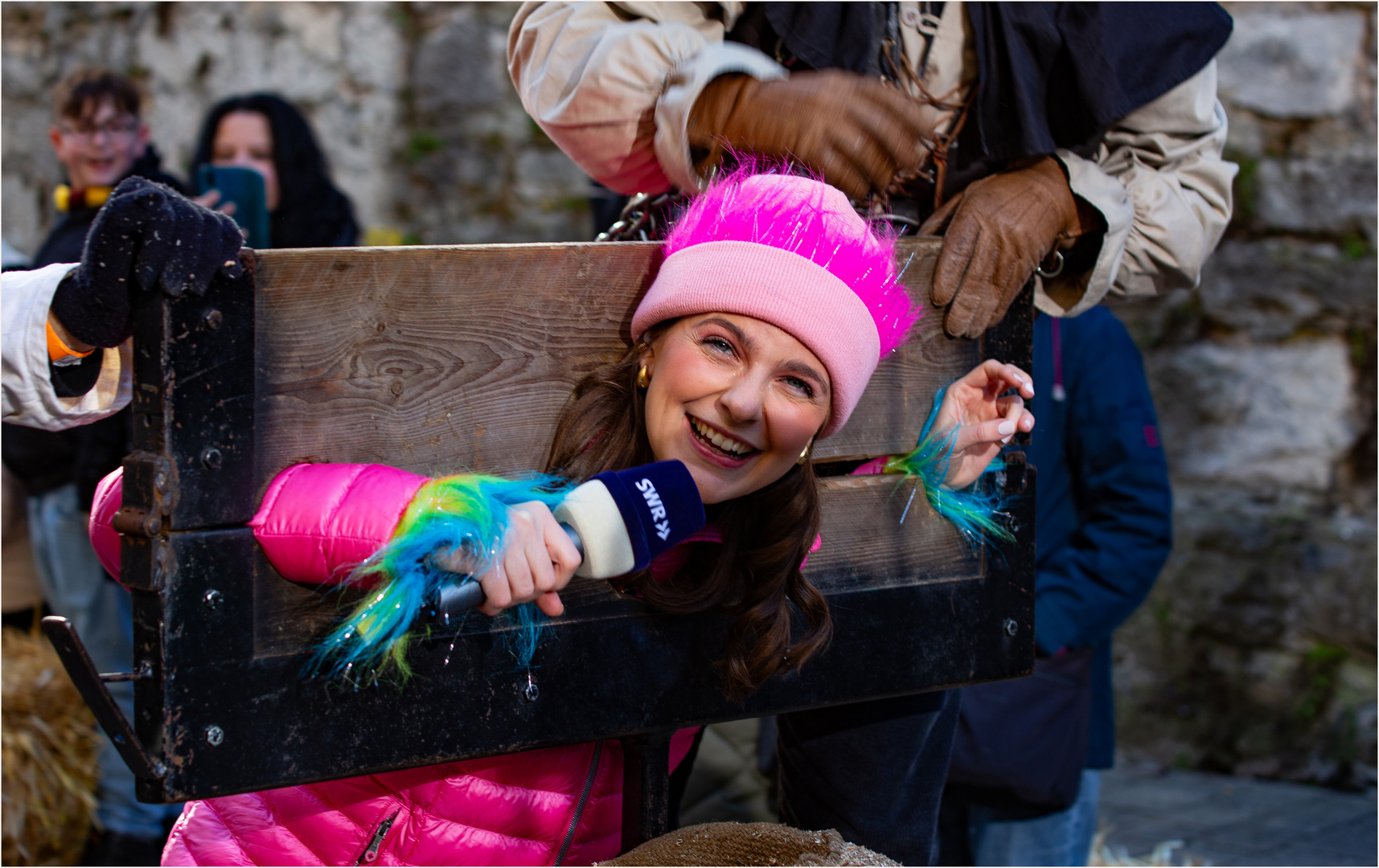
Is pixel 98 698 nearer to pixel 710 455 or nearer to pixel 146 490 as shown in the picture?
pixel 146 490

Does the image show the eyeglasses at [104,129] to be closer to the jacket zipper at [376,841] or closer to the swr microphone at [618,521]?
the jacket zipper at [376,841]

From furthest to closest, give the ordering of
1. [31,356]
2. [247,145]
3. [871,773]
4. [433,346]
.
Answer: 1. [247,145]
2. [871,773]
3. [433,346]
4. [31,356]

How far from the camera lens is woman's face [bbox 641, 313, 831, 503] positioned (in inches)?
64.1

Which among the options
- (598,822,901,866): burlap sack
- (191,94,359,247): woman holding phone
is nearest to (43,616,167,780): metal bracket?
(598,822,901,866): burlap sack

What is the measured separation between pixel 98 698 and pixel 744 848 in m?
0.83

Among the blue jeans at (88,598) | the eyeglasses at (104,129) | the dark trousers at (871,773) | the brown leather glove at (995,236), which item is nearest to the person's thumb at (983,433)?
the brown leather glove at (995,236)

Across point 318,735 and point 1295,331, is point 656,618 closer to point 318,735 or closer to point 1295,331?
point 318,735

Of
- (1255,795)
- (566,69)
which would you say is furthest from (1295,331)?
(566,69)

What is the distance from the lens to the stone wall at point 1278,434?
12.5 ft

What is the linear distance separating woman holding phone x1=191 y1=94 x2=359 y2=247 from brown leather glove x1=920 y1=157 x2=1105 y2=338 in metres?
2.36

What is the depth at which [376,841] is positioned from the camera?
1.72 metres

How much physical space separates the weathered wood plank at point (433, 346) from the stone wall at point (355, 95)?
10.6 feet

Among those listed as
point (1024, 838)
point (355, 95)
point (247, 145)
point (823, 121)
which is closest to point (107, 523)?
point (823, 121)

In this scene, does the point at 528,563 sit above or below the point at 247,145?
below
